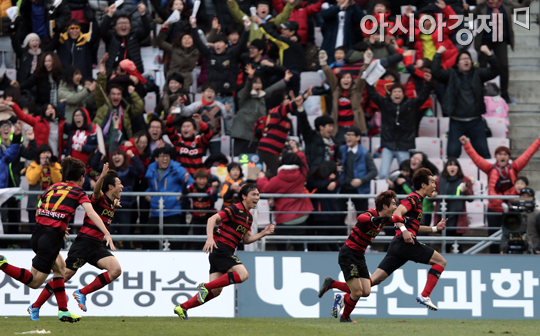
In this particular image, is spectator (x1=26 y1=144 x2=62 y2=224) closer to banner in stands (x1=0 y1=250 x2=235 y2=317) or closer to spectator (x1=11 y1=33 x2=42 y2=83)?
banner in stands (x1=0 y1=250 x2=235 y2=317)

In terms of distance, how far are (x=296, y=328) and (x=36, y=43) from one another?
9.46 metres

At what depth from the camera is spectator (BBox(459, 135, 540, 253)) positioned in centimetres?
1336

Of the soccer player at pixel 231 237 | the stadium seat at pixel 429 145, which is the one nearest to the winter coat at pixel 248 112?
the stadium seat at pixel 429 145

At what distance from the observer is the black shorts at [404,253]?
10.3m

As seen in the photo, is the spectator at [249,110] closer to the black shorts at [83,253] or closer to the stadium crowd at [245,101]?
the stadium crowd at [245,101]

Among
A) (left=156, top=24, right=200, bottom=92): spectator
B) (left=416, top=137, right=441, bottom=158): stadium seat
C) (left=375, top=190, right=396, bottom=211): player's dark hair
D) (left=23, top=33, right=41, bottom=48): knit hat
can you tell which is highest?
(left=23, top=33, right=41, bottom=48): knit hat

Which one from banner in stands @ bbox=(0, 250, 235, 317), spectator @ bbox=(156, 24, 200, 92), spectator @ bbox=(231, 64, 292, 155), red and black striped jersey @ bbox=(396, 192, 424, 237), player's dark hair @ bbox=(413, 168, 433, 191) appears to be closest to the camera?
red and black striped jersey @ bbox=(396, 192, 424, 237)

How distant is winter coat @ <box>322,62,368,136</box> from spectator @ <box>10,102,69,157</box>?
4.97 meters

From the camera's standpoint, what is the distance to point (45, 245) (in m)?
9.19

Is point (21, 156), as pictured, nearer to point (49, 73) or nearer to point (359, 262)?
point (49, 73)

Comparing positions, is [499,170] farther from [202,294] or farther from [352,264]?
[202,294]

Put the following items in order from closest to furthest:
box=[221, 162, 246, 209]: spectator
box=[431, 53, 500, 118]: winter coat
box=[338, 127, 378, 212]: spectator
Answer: box=[221, 162, 246, 209]: spectator
box=[338, 127, 378, 212]: spectator
box=[431, 53, 500, 118]: winter coat

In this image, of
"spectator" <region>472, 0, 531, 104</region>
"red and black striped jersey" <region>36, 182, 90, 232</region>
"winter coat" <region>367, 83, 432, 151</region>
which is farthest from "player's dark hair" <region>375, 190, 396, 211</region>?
"spectator" <region>472, 0, 531, 104</region>

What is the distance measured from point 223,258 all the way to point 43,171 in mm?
4690
